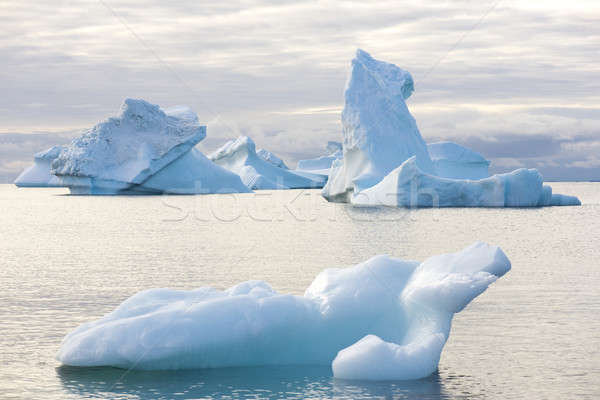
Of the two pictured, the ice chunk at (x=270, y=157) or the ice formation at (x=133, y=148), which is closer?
the ice formation at (x=133, y=148)

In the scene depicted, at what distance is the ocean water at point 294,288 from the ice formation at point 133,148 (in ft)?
45.3

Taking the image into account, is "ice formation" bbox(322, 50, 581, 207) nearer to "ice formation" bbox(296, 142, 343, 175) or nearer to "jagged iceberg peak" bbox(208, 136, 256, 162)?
"jagged iceberg peak" bbox(208, 136, 256, 162)

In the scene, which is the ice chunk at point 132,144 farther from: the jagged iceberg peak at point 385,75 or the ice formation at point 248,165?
the ice formation at point 248,165

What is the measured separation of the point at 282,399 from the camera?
19.5 feet

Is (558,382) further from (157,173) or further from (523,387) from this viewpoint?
(157,173)

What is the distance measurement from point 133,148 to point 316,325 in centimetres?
3746

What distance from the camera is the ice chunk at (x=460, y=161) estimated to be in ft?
148

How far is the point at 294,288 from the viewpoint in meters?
Answer: 11.6

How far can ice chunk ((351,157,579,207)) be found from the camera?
100 ft

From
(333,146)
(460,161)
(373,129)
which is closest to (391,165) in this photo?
(373,129)

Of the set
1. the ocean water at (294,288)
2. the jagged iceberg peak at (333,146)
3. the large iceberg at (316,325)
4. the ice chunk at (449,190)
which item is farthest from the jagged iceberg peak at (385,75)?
the jagged iceberg peak at (333,146)

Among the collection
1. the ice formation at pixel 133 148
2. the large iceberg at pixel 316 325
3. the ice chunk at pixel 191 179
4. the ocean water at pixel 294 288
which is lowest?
the ocean water at pixel 294 288

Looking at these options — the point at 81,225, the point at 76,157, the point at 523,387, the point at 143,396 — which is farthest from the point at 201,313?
the point at 76,157

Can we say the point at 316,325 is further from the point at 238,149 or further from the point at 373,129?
the point at 238,149
